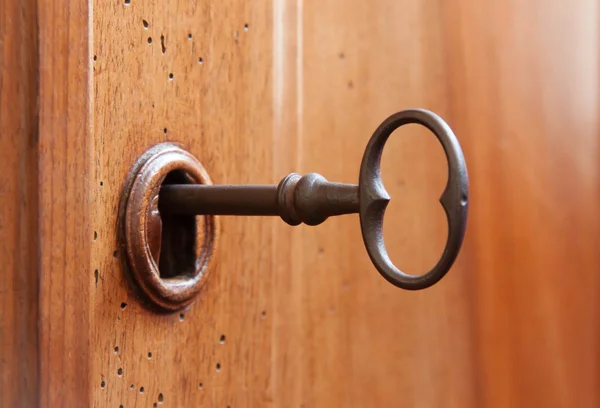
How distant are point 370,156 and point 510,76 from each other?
0.28 m

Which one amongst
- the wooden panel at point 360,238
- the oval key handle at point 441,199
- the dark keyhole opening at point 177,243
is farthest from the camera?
the wooden panel at point 360,238

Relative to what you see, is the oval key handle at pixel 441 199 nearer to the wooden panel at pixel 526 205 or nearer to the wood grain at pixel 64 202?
the wood grain at pixel 64 202

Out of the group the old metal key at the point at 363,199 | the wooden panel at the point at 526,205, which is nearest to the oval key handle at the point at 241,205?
the old metal key at the point at 363,199

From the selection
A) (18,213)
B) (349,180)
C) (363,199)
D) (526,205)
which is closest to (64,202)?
(18,213)

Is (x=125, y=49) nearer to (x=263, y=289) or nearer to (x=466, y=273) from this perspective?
(x=263, y=289)

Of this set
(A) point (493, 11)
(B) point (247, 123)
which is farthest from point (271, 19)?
(A) point (493, 11)

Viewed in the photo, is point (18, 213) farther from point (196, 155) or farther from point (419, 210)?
point (419, 210)

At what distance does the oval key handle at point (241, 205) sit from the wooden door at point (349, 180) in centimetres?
1

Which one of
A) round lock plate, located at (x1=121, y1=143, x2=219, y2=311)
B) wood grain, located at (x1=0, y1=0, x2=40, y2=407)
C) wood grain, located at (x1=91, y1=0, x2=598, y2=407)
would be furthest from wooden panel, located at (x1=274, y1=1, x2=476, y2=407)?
wood grain, located at (x1=0, y1=0, x2=40, y2=407)

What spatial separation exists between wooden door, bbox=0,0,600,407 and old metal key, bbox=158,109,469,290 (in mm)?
43

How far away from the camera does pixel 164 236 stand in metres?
0.39

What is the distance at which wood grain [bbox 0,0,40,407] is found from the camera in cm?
29

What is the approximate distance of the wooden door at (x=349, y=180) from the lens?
34 centimetres

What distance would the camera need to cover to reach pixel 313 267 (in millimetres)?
502
